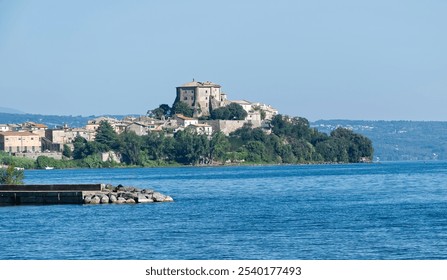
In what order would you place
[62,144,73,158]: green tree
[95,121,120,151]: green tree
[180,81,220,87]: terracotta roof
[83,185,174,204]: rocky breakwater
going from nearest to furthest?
[83,185,174,204]: rocky breakwater → [95,121,120,151]: green tree → [62,144,73,158]: green tree → [180,81,220,87]: terracotta roof

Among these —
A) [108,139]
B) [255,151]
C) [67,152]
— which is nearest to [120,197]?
[108,139]

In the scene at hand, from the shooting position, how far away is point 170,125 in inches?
6275

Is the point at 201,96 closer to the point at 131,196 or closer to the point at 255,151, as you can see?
the point at 255,151

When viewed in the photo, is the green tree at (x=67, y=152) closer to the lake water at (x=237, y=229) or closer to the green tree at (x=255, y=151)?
the green tree at (x=255, y=151)

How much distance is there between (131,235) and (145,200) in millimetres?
16766

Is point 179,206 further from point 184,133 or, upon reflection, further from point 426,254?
point 184,133

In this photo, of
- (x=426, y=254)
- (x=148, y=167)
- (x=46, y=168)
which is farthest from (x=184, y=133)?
(x=426, y=254)

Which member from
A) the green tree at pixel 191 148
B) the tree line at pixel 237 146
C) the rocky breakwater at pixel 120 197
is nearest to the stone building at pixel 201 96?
the tree line at pixel 237 146

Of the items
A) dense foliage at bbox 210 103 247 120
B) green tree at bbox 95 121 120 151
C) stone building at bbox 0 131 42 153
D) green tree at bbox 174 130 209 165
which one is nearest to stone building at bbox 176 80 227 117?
dense foliage at bbox 210 103 247 120

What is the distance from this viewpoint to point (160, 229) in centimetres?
3775

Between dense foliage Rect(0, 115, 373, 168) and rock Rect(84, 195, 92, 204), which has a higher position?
dense foliage Rect(0, 115, 373, 168)

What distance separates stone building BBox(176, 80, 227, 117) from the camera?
545 ft

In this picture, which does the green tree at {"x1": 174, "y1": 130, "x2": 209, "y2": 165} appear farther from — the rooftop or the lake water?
the lake water

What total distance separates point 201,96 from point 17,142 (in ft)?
95.9
